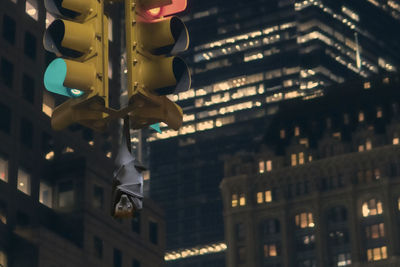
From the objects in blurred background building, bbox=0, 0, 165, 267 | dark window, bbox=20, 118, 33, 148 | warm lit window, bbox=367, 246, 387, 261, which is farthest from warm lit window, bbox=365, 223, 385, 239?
dark window, bbox=20, 118, 33, 148

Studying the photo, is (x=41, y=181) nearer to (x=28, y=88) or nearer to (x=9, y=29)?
(x=28, y=88)

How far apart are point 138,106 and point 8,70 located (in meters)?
104

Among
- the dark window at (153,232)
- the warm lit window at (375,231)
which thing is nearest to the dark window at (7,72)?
the dark window at (153,232)

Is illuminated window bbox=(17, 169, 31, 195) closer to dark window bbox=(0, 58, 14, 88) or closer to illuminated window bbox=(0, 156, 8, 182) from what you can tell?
illuminated window bbox=(0, 156, 8, 182)

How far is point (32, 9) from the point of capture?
119m

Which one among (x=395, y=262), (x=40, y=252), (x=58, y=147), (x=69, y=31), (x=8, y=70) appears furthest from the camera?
(x=395, y=262)

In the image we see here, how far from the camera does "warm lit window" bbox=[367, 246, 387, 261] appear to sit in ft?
633

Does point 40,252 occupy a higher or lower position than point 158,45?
higher

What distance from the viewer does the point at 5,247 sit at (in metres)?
108

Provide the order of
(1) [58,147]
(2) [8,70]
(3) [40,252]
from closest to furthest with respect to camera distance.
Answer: (3) [40,252] → (2) [8,70] → (1) [58,147]

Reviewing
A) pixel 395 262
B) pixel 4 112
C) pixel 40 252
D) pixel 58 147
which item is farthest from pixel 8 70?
pixel 395 262

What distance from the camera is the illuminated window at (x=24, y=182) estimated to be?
112 metres

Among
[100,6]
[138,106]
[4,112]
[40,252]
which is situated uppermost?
[4,112]

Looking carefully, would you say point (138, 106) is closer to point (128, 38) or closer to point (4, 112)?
point (128, 38)
